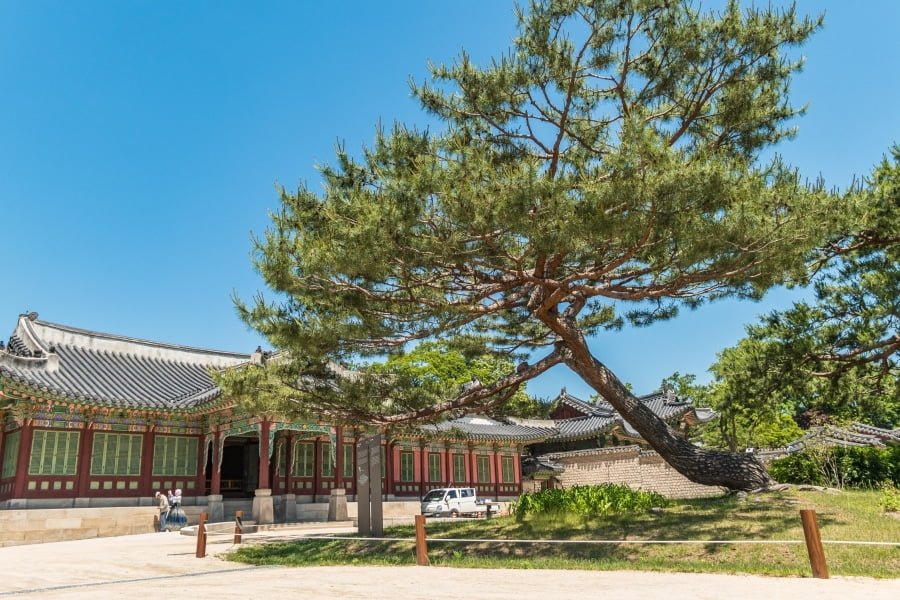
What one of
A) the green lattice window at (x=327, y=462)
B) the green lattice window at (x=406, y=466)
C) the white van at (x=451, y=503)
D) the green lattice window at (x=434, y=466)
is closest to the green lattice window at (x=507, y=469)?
the green lattice window at (x=434, y=466)

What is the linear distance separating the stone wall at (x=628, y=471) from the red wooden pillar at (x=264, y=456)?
16.7 metres

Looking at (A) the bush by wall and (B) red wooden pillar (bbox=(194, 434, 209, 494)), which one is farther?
(B) red wooden pillar (bbox=(194, 434, 209, 494))

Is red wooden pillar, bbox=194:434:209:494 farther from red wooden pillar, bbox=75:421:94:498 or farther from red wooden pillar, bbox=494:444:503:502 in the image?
red wooden pillar, bbox=494:444:503:502

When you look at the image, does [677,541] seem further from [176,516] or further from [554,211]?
[176,516]

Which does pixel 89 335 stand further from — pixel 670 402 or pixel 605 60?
pixel 670 402

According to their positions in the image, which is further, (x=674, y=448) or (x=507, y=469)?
(x=507, y=469)

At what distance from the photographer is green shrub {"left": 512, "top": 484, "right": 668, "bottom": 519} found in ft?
43.8

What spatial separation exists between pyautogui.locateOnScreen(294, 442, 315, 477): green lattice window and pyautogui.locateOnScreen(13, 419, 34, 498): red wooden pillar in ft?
26.6

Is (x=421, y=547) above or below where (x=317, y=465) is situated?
below

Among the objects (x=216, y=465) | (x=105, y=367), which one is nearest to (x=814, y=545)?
(x=216, y=465)

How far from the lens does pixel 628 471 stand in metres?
31.4

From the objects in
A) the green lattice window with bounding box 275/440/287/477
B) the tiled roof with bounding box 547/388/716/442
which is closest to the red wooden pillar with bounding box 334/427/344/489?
the green lattice window with bounding box 275/440/287/477

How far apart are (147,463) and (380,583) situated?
49.8 feet

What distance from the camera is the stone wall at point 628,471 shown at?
1165 inches
